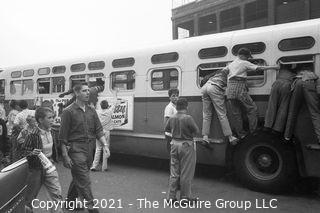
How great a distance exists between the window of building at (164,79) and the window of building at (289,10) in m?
16.5

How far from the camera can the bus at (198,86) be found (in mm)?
6230

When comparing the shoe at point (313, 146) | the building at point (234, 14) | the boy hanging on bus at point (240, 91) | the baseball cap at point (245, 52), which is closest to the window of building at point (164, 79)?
the boy hanging on bus at point (240, 91)

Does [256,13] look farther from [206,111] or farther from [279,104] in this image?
[279,104]

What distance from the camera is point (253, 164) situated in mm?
6648

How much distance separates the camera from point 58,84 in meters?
10.4

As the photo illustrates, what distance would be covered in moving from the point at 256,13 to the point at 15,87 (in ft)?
58.8

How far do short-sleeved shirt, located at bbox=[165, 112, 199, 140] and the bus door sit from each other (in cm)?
186

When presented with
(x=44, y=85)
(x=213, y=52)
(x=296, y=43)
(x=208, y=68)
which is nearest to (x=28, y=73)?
(x=44, y=85)

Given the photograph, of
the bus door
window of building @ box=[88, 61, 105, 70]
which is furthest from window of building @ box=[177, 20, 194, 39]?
the bus door

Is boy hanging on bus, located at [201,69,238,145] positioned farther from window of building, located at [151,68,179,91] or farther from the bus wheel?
window of building, located at [151,68,179,91]

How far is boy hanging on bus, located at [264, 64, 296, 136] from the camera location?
20.2ft

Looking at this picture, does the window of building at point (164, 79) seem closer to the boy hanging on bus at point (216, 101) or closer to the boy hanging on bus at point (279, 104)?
the boy hanging on bus at point (216, 101)

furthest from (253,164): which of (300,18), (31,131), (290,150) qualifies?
(300,18)

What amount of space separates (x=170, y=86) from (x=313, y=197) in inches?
142
